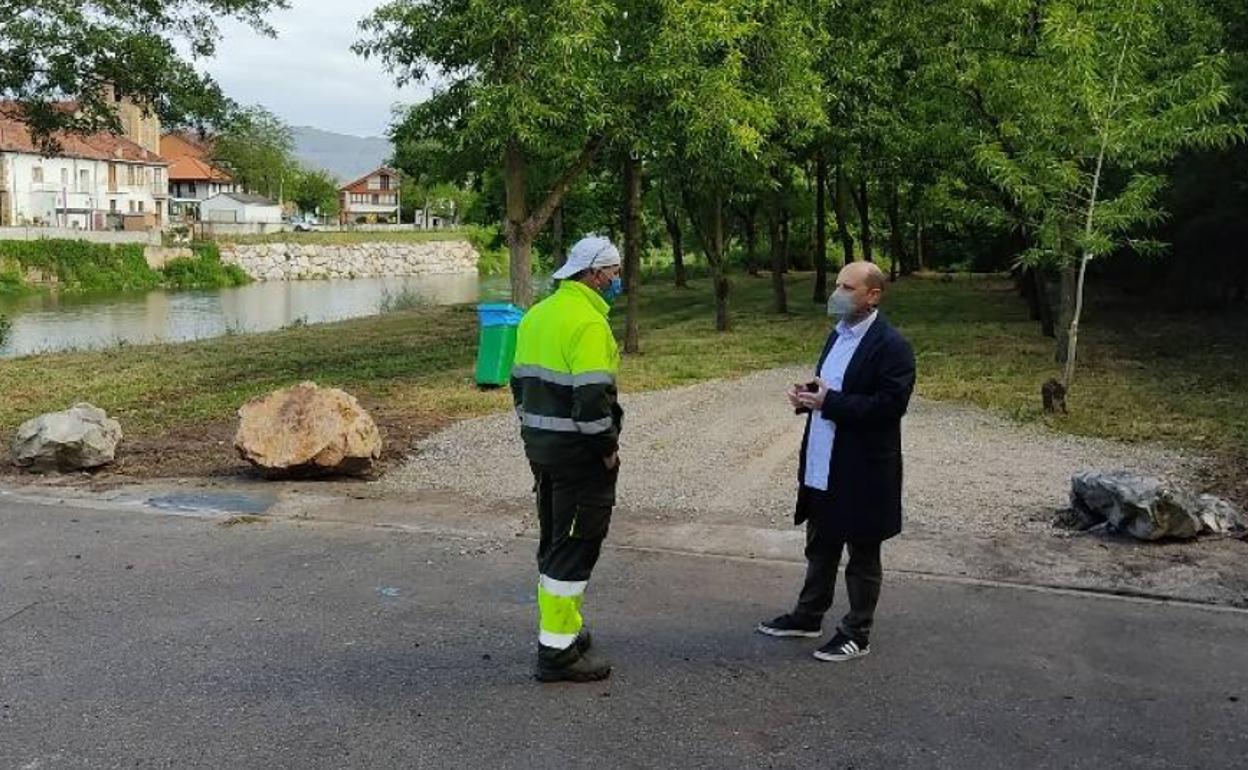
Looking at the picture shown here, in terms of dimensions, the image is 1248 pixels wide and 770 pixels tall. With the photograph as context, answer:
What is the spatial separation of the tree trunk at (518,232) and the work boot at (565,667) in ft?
33.6

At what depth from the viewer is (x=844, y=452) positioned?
5105 millimetres

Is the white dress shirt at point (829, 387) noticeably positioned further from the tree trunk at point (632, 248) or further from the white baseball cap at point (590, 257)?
the tree trunk at point (632, 248)

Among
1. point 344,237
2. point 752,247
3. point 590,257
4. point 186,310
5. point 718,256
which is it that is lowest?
point 186,310

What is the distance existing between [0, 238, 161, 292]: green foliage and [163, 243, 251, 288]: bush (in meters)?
2.06

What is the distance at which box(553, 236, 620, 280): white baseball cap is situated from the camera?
15.9 ft

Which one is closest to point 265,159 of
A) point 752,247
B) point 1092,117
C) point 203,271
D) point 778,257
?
point 203,271

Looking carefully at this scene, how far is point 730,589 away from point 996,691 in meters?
1.73

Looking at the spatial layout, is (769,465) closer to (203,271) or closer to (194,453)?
(194,453)

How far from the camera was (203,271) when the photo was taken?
6016 centimetres

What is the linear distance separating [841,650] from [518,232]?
10.7m

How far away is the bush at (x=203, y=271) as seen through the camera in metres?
58.4

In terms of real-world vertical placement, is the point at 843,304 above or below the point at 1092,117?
below

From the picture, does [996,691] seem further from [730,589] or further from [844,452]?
[730,589]

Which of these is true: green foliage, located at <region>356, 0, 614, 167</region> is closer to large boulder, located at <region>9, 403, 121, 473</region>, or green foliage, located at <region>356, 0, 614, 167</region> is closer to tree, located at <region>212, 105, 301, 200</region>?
large boulder, located at <region>9, 403, 121, 473</region>
